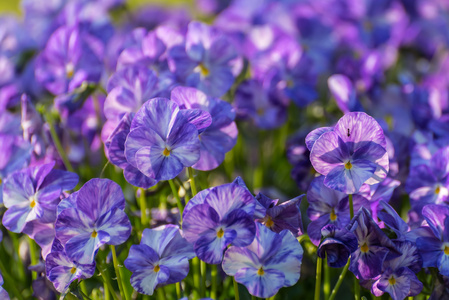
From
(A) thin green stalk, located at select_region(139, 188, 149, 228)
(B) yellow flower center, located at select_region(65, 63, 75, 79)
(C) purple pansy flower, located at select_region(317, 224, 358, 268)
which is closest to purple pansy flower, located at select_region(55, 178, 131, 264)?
(A) thin green stalk, located at select_region(139, 188, 149, 228)

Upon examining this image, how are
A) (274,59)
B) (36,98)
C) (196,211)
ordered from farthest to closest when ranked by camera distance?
(36,98) → (274,59) → (196,211)

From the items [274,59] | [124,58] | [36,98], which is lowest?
[36,98]

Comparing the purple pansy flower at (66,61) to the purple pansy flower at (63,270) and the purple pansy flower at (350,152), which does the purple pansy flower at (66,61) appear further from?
the purple pansy flower at (350,152)

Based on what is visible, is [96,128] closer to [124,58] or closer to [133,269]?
[124,58]

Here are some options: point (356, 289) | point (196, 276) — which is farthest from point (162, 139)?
point (356, 289)

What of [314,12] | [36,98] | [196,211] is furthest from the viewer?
[314,12]

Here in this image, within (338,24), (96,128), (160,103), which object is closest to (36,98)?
(96,128)

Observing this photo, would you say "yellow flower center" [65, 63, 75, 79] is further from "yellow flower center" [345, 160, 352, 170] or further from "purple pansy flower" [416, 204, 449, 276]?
"purple pansy flower" [416, 204, 449, 276]

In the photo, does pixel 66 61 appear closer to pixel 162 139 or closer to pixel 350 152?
pixel 162 139
